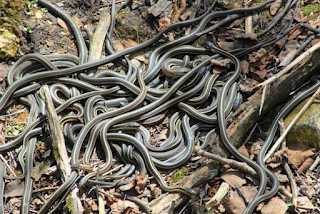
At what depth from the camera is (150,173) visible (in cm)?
706

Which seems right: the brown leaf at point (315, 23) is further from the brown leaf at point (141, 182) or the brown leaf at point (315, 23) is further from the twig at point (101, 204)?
the twig at point (101, 204)

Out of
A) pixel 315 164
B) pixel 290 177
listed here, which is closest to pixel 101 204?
pixel 290 177

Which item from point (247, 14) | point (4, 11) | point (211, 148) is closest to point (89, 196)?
point (211, 148)

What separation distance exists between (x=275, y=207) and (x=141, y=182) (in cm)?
237

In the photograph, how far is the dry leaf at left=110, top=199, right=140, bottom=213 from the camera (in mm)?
6609

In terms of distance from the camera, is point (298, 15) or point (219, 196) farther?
point (298, 15)

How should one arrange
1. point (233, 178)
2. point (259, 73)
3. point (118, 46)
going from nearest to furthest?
point (233, 178)
point (259, 73)
point (118, 46)

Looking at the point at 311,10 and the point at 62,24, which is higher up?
the point at 62,24

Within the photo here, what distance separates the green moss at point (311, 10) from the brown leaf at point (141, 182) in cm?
534

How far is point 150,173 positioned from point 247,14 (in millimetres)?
4613

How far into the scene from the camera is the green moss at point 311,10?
8.60m

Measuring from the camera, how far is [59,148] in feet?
22.9

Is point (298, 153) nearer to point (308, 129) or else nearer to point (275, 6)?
point (308, 129)

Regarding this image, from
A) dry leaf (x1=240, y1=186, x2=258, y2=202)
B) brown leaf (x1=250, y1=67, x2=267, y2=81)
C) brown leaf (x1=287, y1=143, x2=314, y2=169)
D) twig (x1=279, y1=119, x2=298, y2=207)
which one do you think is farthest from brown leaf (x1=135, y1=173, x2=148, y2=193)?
brown leaf (x1=250, y1=67, x2=267, y2=81)
